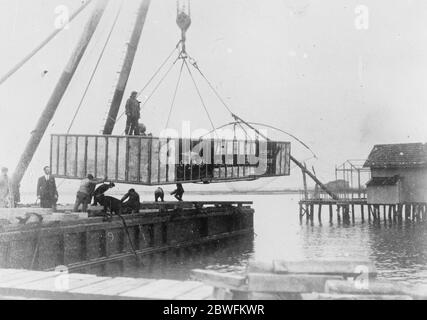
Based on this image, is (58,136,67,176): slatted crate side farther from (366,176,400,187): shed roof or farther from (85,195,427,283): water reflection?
(366,176,400,187): shed roof

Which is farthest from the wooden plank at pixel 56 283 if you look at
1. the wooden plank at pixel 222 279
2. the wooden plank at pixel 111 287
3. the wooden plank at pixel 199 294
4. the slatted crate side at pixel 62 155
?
the slatted crate side at pixel 62 155

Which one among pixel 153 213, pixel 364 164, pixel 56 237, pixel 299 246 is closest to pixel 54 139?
pixel 153 213

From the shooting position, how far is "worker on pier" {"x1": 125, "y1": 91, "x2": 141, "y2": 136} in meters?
21.5

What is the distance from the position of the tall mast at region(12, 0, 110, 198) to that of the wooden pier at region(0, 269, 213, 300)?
14943 millimetres

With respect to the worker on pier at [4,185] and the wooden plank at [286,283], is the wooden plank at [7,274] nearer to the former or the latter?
the wooden plank at [286,283]

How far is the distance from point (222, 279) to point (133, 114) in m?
17.7

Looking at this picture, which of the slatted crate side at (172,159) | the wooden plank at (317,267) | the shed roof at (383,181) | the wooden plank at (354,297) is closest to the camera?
the wooden plank at (354,297)

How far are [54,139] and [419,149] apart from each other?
108ft

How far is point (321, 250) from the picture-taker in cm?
2956

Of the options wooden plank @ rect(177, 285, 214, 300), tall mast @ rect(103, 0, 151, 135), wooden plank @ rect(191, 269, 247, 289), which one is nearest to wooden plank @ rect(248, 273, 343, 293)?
wooden plank @ rect(191, 269, 247, 289)

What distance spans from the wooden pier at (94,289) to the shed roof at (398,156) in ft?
134

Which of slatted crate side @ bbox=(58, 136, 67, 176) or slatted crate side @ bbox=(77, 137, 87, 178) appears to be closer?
slatted crate side @ bbox=(77, 137, 87, 178)

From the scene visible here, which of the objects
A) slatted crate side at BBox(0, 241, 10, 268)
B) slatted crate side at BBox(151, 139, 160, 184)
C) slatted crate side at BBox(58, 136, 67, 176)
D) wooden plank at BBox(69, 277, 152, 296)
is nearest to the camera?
wooden plank at BBox(69, 277, 152, 296)

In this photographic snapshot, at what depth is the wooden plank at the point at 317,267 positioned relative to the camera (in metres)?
4.80
